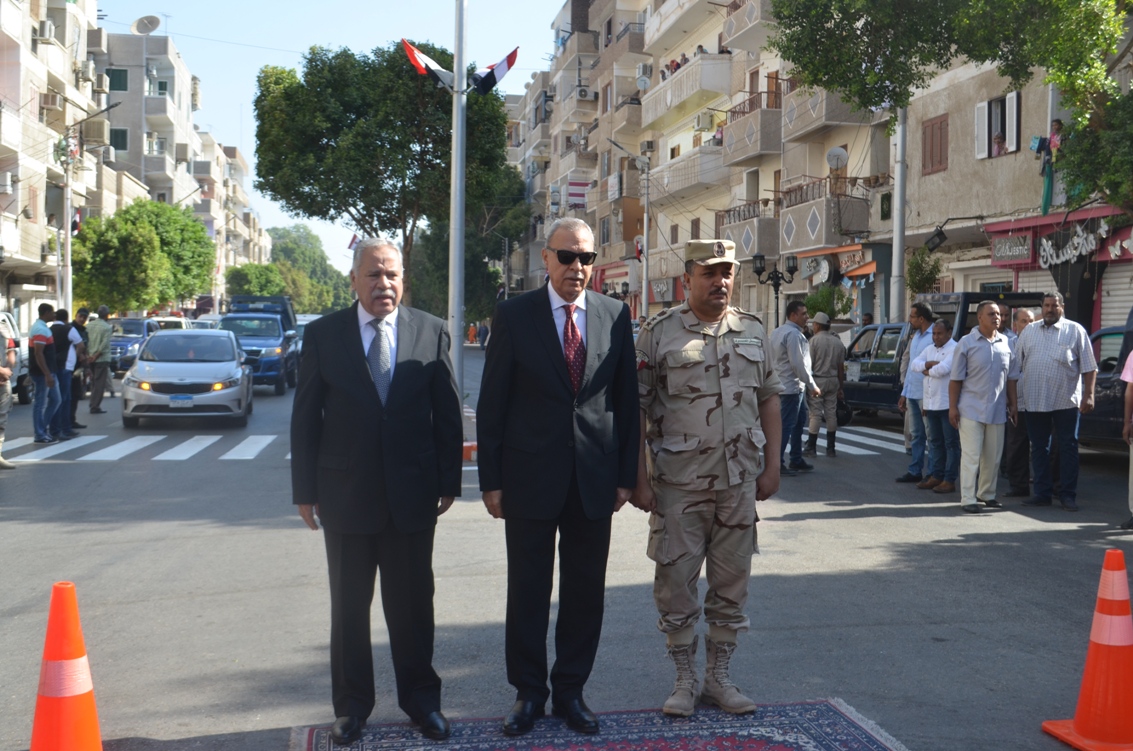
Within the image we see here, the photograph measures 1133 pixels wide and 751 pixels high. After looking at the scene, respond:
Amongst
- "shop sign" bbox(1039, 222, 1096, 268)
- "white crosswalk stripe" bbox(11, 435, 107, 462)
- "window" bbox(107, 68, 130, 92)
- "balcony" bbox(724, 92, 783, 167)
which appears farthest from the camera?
"window" bbox(107, 68, 130, 92)

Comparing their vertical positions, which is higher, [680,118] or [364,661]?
[680,118]

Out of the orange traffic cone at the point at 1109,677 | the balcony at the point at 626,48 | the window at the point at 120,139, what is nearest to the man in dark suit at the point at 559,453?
the orange traffic cone at the point at 1109,677

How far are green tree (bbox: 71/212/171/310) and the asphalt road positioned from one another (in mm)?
40688

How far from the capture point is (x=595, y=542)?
473cm

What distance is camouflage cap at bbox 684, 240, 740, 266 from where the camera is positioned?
4871 mm

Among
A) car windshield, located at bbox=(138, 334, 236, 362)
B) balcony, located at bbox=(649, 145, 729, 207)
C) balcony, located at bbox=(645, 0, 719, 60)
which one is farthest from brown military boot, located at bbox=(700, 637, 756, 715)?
balcony, located at bbox=(645, 0, 719, 60)

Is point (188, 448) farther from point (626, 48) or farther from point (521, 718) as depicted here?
point (626, 48)

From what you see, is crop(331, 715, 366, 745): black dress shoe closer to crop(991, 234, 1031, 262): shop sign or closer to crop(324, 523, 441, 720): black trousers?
crop(324, 523, 441, 720): black trousers

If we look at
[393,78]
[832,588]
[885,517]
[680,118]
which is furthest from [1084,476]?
[680,118]

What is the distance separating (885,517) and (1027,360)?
83.2 inches

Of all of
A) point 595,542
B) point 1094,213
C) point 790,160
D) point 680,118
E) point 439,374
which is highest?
point 680,118

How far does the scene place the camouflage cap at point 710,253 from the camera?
16.0 feet

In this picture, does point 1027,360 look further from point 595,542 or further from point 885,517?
point 595,542

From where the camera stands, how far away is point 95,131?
156ft
